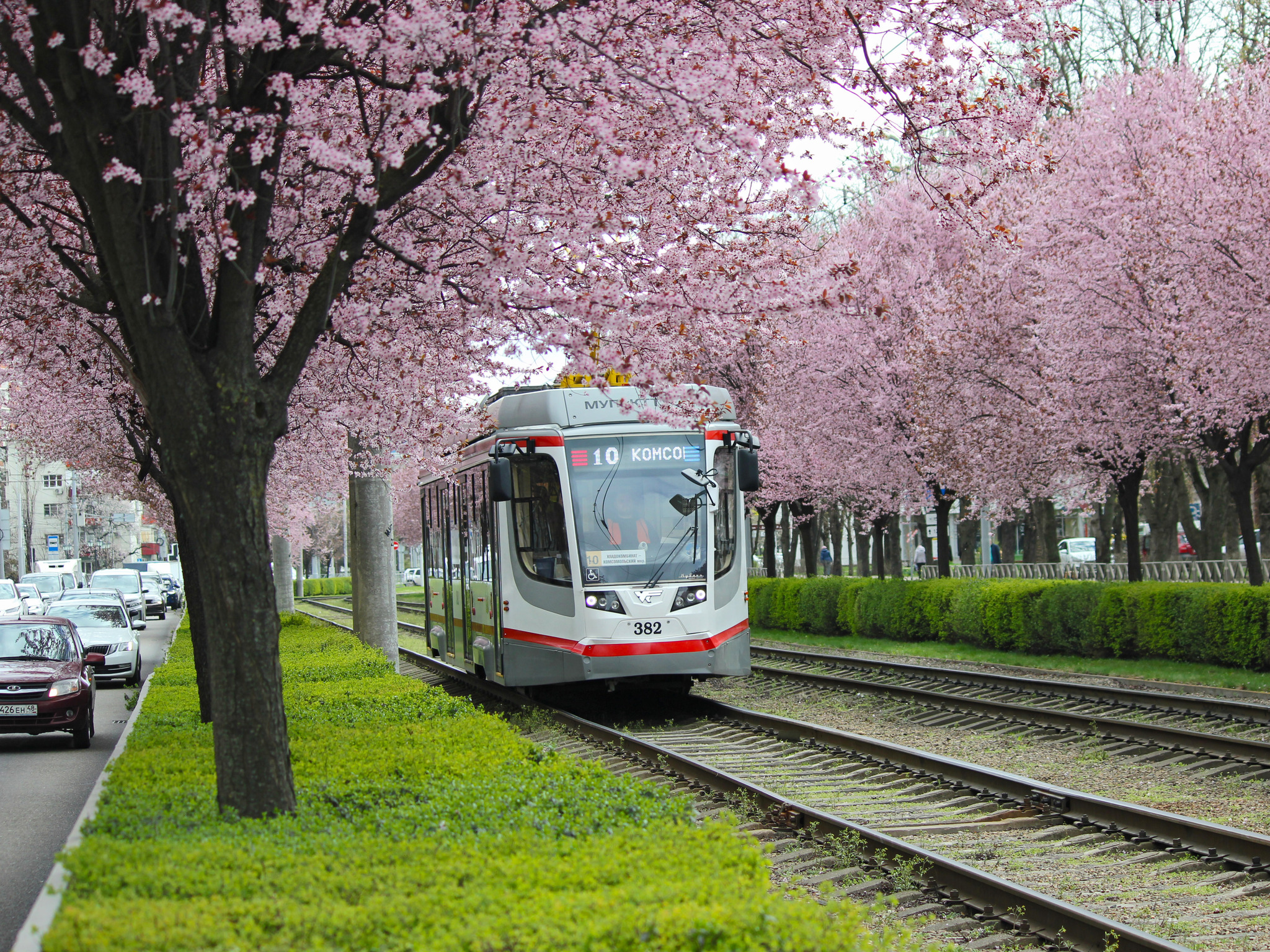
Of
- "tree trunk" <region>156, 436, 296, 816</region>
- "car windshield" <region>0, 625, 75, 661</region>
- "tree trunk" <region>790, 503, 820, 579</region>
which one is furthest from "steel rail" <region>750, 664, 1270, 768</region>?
"tree trunk" <region>790, 503, 820, 579</region>

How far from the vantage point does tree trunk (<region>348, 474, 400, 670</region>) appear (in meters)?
19.8

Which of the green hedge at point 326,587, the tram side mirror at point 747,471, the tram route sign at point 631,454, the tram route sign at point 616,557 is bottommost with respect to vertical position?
the green hedge at point 326,587

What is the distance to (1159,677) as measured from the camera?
676 inches

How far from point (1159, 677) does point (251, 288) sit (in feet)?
46.5

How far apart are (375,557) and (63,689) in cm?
554

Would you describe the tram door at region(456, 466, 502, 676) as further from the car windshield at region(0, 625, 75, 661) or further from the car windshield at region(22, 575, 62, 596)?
the car windshield at region(22, 575, 62, 596)

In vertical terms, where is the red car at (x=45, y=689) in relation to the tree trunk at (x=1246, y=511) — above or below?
below

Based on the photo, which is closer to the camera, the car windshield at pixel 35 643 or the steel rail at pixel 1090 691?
the steel rail at pixel 1090 691

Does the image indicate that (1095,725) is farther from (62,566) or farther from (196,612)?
(62,566)

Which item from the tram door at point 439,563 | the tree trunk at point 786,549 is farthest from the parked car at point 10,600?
the tree trunk at point 786,549

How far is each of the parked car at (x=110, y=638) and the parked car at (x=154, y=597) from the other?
2976cm

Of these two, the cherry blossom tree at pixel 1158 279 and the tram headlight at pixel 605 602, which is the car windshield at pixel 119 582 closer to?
the cherry blossom tree at pixel 1158 279

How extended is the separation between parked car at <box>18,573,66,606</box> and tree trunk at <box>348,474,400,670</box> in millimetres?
26572

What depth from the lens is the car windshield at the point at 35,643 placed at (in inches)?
646
